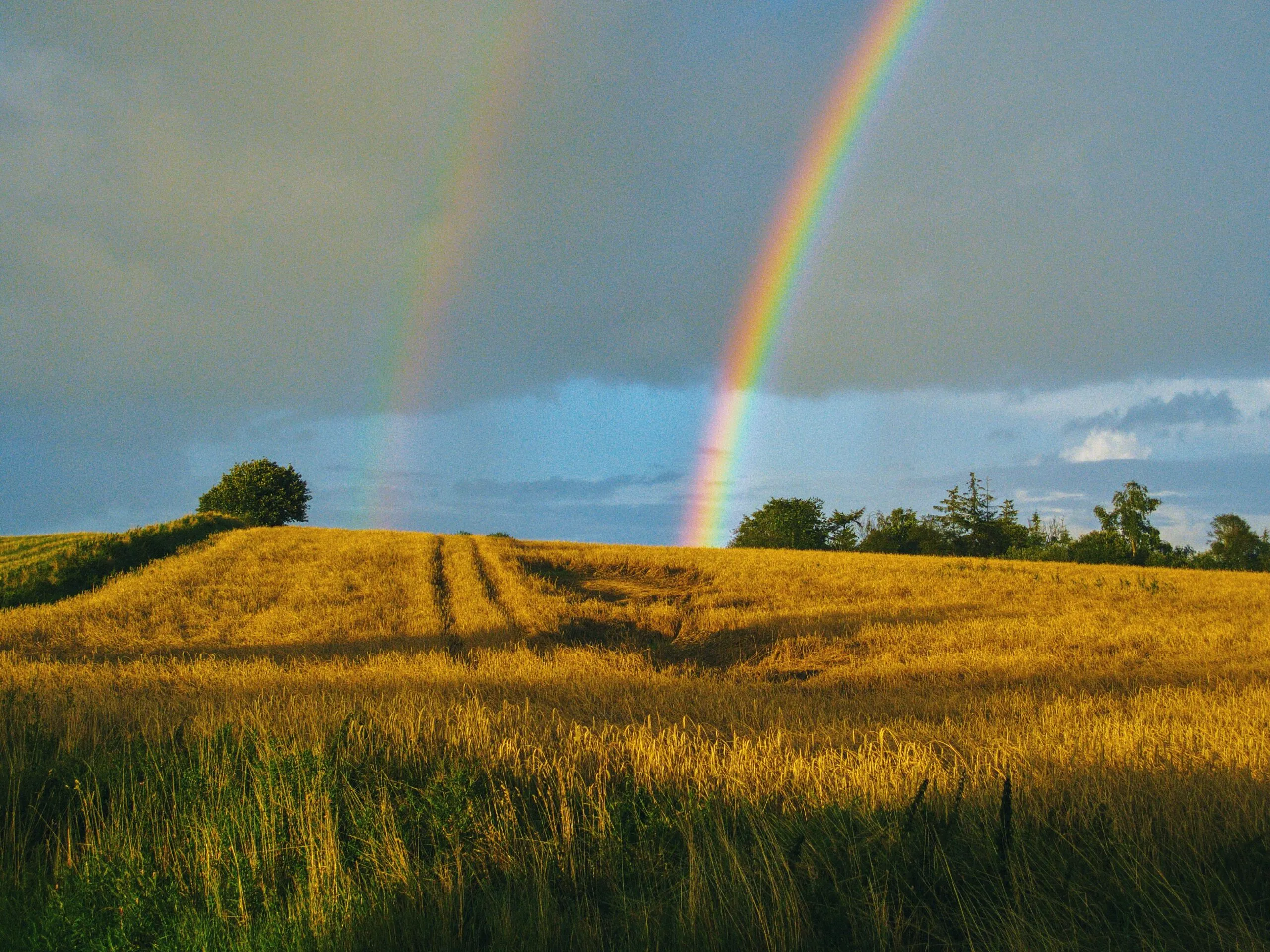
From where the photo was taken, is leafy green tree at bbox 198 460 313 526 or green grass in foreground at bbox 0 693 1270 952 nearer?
green grass in foreground at bbox 0 693 1270 952

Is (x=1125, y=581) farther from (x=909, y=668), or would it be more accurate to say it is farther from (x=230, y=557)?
(x=230, y=557)

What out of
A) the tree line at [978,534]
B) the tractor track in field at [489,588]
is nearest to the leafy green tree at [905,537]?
the tree line at [978,534]

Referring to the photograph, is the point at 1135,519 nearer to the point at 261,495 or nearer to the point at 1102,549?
the point at 1102,549

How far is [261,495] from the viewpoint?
64.4m

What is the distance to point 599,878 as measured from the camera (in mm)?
4445

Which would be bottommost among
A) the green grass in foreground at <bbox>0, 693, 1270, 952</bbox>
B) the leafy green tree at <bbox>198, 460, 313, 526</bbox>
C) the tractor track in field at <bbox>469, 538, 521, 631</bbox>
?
the green grass in foreground at <bbox>0, 693, 1270, 952</bbox>

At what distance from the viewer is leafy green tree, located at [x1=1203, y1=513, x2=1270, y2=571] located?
219 ft

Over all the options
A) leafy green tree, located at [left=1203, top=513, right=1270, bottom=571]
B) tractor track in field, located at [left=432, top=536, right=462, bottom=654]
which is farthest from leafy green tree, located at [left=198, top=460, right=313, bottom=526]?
leafy green tree, located at [left=1203, top=513, right=1270, bottom=571]

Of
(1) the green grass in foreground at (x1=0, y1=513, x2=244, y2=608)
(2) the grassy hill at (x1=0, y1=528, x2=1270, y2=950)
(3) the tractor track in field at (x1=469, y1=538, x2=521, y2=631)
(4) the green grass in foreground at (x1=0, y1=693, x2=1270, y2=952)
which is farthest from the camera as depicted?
(1) the green grass in foreground at (x1=0, y1=513, x2=244, y2=608)

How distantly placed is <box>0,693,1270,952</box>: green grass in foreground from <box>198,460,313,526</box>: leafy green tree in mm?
61996

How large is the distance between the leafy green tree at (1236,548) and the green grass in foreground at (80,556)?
7447 centimetres

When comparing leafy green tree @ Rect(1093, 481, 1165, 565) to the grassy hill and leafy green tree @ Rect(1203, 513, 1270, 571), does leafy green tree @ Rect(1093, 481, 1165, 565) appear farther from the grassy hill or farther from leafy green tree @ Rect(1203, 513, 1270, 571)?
the grassy hill

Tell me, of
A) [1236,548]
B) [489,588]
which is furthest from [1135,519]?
[489,588]

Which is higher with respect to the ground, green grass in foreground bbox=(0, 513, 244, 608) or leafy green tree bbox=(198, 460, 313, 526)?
leafy green tree bbox=(198, 460, 313, 526)
